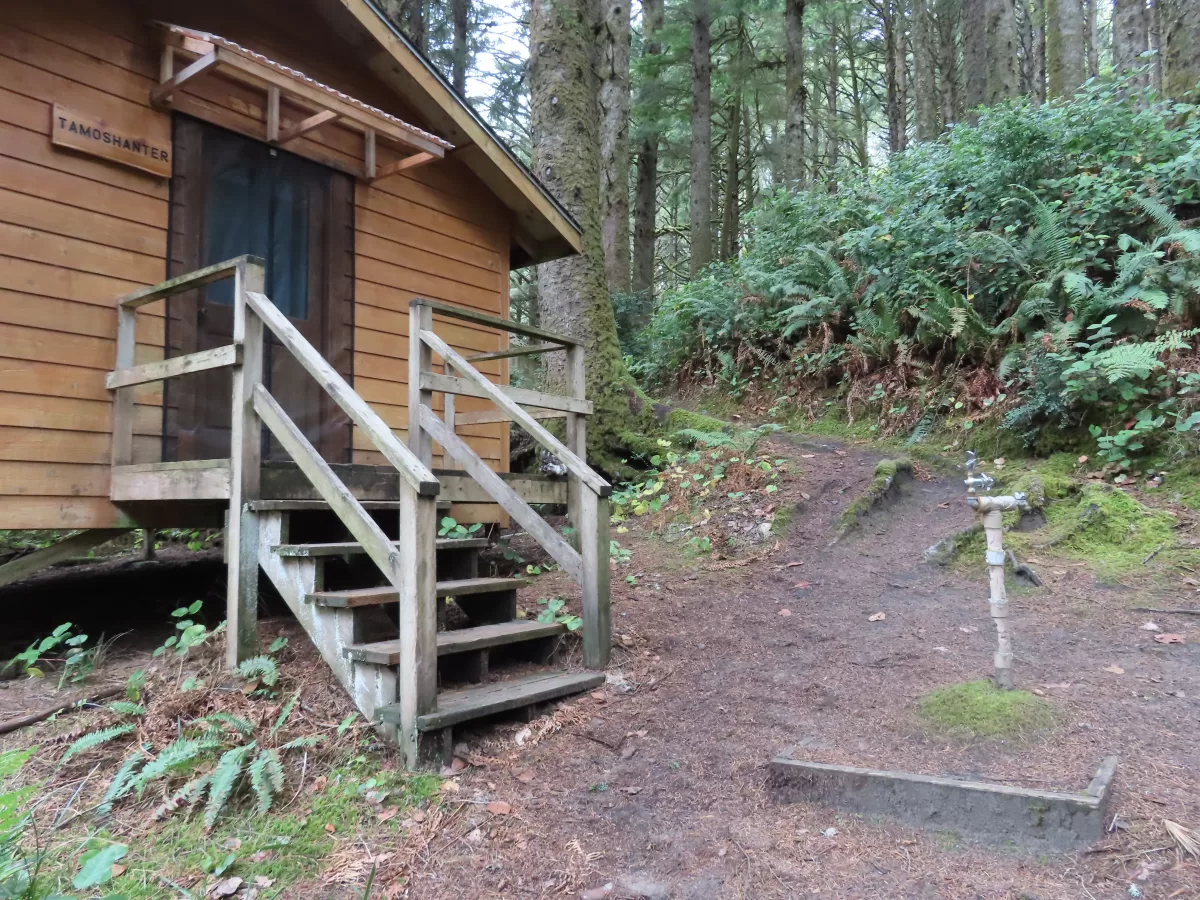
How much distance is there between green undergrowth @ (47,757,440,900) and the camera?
2.64 metres

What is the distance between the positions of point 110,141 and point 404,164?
2.05 metres

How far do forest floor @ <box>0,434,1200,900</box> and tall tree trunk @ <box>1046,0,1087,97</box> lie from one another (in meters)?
9.23

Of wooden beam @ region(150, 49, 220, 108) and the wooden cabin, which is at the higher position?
wooden beam @ region(150, 49, 220, 108)

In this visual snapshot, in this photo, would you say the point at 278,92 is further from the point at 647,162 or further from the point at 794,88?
the point at 647,162

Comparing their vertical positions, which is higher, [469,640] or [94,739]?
[469,640]

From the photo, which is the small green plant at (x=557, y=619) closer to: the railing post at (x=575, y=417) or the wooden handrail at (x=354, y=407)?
the railing post at (x=575, y=417)

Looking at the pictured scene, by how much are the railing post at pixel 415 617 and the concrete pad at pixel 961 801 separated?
145 cm

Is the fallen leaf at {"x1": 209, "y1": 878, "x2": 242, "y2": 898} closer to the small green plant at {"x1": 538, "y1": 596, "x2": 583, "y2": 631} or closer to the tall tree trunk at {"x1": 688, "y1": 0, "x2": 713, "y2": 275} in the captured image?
the small green plant at {"x1": 538, "y1": 596, "x2": 583, "y2": 631}

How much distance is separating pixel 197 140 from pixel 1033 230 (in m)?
7.58

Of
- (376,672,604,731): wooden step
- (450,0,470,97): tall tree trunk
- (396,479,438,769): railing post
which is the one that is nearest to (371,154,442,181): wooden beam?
(396,479,438,769): railing post

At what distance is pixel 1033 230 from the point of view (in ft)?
25.7

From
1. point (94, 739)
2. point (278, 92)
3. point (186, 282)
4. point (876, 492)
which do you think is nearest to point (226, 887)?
point (94, 739)

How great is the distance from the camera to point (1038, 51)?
67.3ft

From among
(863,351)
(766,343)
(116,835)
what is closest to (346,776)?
(116,835)
